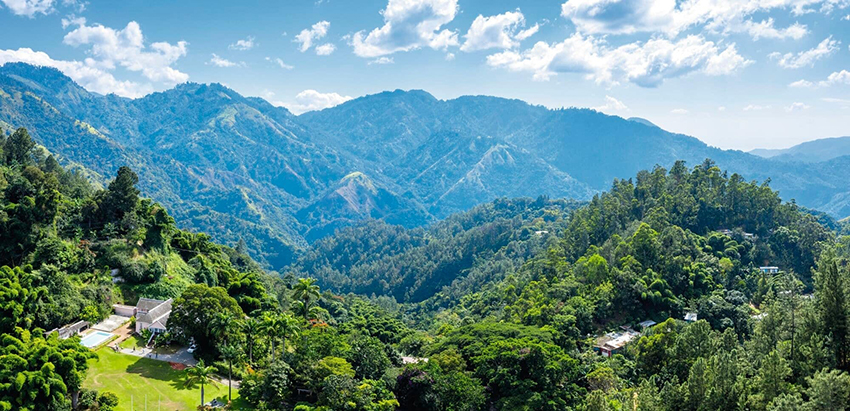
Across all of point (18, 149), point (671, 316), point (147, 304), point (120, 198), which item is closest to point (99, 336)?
point (147, 304)

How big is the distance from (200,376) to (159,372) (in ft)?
21.2

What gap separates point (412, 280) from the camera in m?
190

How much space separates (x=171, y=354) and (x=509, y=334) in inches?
1253

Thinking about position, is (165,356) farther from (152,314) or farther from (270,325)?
(270,325)

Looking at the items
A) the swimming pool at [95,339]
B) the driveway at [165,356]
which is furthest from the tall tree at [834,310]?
the swimming pool at [95,339]

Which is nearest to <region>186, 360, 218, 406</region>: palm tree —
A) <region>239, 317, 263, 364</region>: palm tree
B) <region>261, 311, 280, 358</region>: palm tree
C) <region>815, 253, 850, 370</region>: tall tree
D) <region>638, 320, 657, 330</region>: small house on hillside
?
<region>239, 317, 263, 364</region>: palm tree

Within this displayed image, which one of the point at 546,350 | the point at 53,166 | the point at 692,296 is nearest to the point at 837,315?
the point at 546,350

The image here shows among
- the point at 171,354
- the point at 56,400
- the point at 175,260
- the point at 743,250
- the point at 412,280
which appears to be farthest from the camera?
the point at 412,280

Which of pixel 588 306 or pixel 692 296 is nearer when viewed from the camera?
pixel 588 306

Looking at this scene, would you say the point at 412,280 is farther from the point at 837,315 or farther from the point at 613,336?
the point at 837,315

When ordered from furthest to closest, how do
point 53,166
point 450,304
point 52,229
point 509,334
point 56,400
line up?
1. point 450,304
2. point 53,166
3. point 52,229
4. point 509,334
5. point 56,400

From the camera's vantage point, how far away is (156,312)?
50.3 meters

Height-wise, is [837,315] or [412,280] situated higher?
[837,315]

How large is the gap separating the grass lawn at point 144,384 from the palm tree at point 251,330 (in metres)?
3.62
